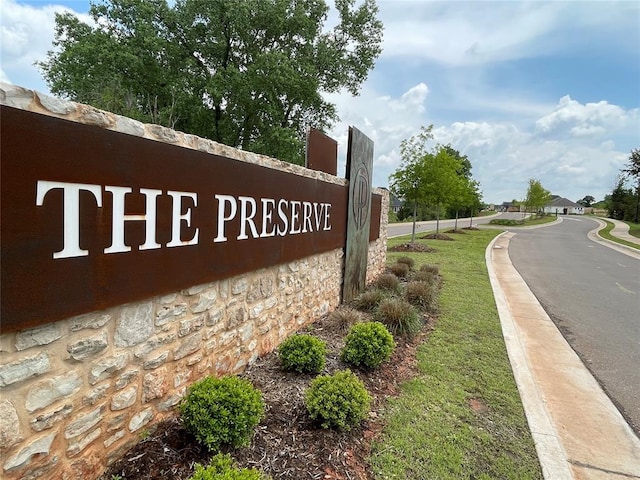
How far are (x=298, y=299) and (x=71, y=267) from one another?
327 centimetres

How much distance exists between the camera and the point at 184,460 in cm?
235

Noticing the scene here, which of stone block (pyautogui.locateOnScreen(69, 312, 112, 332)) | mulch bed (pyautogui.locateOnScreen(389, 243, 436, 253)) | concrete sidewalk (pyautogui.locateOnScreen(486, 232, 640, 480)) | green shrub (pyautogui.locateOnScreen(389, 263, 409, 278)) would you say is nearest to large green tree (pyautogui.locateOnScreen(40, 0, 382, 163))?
mulch bed (pyautogui.locateOnScreen(389, 243, 436, 253))

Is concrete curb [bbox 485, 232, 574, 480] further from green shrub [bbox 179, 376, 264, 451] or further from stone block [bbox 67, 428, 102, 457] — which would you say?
stone block [bbox 67, 428, 102, 457]

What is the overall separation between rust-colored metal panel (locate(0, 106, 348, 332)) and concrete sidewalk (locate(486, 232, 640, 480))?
3036 millimetres

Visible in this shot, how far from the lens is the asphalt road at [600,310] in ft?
14.7

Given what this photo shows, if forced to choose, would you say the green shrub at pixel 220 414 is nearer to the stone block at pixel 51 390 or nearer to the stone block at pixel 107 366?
the stone block at pixel 107 366

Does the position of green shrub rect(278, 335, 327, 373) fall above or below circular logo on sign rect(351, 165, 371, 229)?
below

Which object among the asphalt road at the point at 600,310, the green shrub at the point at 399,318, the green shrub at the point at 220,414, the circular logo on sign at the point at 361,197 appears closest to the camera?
the green shrub at the point at 220,414

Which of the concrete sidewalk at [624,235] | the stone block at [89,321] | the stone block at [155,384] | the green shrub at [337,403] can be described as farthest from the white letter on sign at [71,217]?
the concrete sidewalk at [624,235]

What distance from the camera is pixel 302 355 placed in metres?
3.67

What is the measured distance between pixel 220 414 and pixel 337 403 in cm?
90

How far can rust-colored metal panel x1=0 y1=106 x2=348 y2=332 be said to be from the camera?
171 cm

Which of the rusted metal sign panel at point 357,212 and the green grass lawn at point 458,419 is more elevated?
the rusted metal sign panel at point 357,212

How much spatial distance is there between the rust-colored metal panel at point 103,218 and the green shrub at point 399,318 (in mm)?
2557
